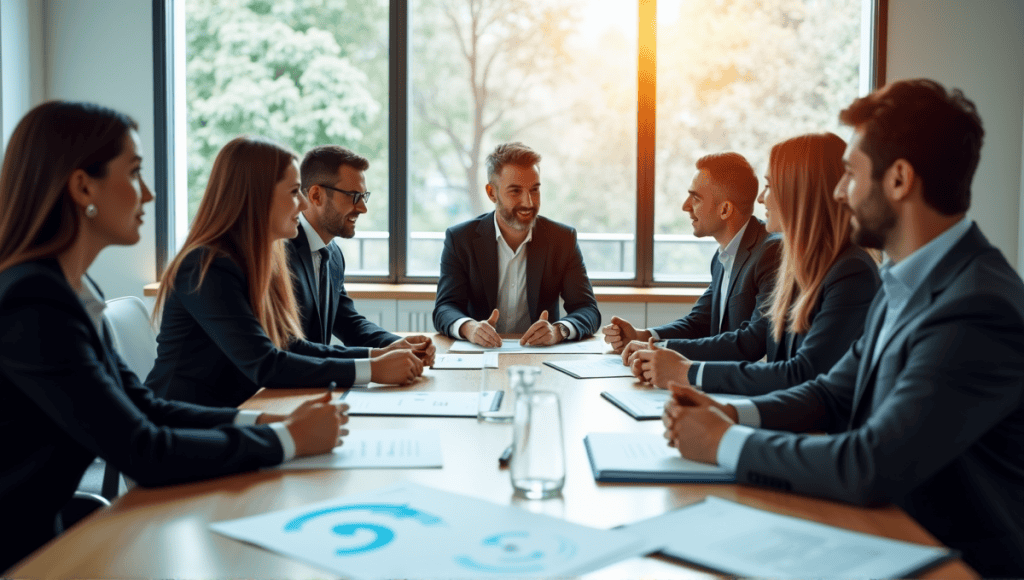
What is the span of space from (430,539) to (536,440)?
0.78 feet

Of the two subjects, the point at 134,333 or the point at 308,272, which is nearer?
the point at 134,333

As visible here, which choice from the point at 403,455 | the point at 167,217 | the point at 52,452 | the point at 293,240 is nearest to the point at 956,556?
the point at 403,455

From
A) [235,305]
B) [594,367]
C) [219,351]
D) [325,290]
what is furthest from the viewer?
[325,290]

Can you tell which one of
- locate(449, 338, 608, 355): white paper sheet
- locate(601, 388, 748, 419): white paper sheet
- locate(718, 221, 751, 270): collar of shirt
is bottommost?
locate(449, 338, 608, 355): white paper sheet

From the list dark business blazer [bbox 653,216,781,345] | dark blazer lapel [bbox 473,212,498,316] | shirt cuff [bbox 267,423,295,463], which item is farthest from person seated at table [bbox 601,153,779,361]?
shirt cuff [bbox 267,423,295,463]

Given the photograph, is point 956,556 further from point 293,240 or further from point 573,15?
point 573,15

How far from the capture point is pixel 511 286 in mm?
3582

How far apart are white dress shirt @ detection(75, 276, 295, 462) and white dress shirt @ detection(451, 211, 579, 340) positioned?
202 centimetres

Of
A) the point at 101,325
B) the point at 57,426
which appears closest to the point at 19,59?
the point at 101,325

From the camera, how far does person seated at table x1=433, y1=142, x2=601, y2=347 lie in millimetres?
3447

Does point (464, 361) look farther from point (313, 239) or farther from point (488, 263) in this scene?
point (488, 263)

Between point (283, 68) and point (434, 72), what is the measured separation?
86cm

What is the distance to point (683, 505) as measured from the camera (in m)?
1.16

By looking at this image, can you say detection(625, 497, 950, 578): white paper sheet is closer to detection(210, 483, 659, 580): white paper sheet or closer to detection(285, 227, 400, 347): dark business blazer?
detection(210, 483, 659, 580): white paper sheet
